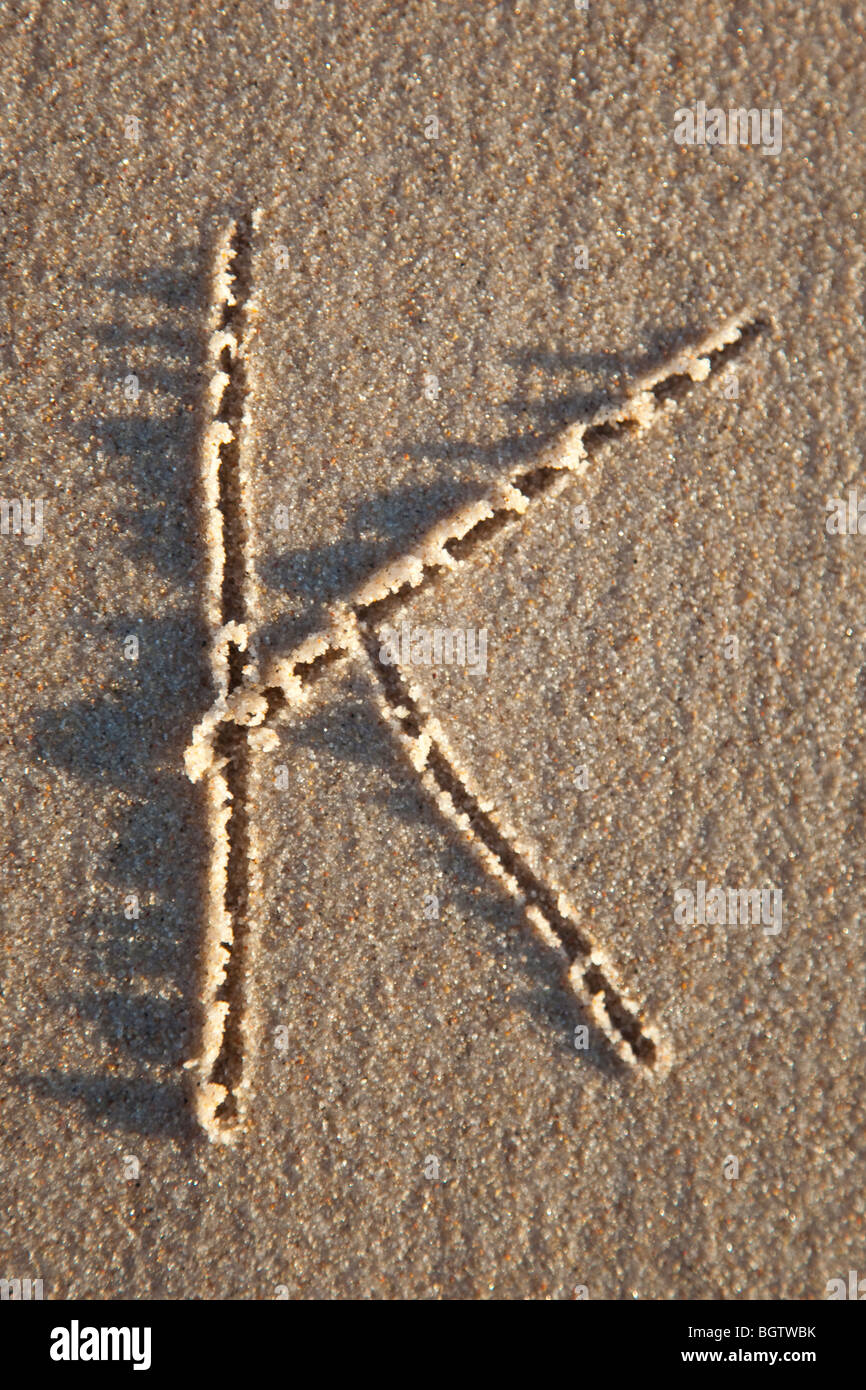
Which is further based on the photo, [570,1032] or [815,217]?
[815,217]

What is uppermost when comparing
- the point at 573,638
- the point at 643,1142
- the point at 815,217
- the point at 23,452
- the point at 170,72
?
the point at 170,72

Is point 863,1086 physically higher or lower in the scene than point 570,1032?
lower

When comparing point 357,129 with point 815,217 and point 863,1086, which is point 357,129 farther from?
point 863,1086

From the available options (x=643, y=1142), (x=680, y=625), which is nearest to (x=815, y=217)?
(x=680, y=625)

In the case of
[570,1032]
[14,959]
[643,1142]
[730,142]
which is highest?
[730,142]
